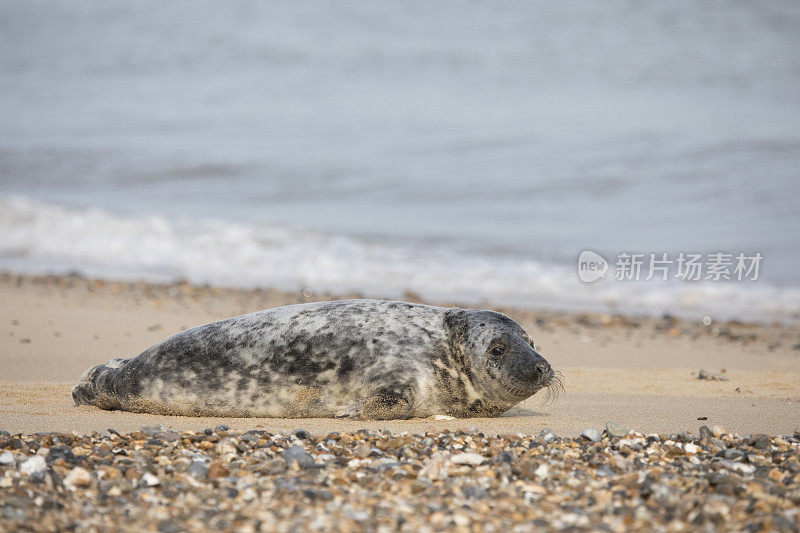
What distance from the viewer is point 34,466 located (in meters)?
3.26

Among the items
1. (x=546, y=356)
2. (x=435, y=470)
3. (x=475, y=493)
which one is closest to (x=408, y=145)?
(x=546, y=356)

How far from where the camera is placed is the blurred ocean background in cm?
1110

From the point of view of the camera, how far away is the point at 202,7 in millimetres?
30375

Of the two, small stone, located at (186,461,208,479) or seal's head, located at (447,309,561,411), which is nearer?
small stone, located at (186,461,208,479)

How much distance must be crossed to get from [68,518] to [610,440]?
2.28m

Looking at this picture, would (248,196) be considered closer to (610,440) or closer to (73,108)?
(73,108)

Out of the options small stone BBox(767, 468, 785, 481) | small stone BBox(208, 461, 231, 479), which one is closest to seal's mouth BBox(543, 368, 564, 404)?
small stone BBox(767, 468, 785, 481)

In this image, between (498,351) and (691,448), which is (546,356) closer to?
(498,351)

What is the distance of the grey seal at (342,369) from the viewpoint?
4355mm

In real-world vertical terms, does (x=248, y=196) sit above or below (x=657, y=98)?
below

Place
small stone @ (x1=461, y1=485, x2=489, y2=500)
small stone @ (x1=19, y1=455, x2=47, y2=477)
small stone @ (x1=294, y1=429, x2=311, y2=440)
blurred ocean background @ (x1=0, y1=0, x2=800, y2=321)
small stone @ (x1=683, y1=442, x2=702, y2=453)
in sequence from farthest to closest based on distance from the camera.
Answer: blurred ocean background @ (x1=0, y1=0, x2=800, y2=321) → small stone @ (x1=294, y1=429, x2=311, y2=440) → small stone @ (x1=683, y1=442, x2=702, y2=453) → small stone @ (x1=19, y1=455, x2=47, y2=477) → small stone @ (x1=461, y1=485, x2=489, y2=500)

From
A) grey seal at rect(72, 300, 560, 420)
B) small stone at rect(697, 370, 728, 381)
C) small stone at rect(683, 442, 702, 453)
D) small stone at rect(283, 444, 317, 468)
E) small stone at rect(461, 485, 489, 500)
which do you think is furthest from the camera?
small stone at rect(697, 370, 728, 381)

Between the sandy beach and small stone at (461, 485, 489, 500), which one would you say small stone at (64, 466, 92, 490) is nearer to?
the sandy beach

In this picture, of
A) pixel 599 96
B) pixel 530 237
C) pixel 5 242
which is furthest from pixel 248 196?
pixel 599 96
